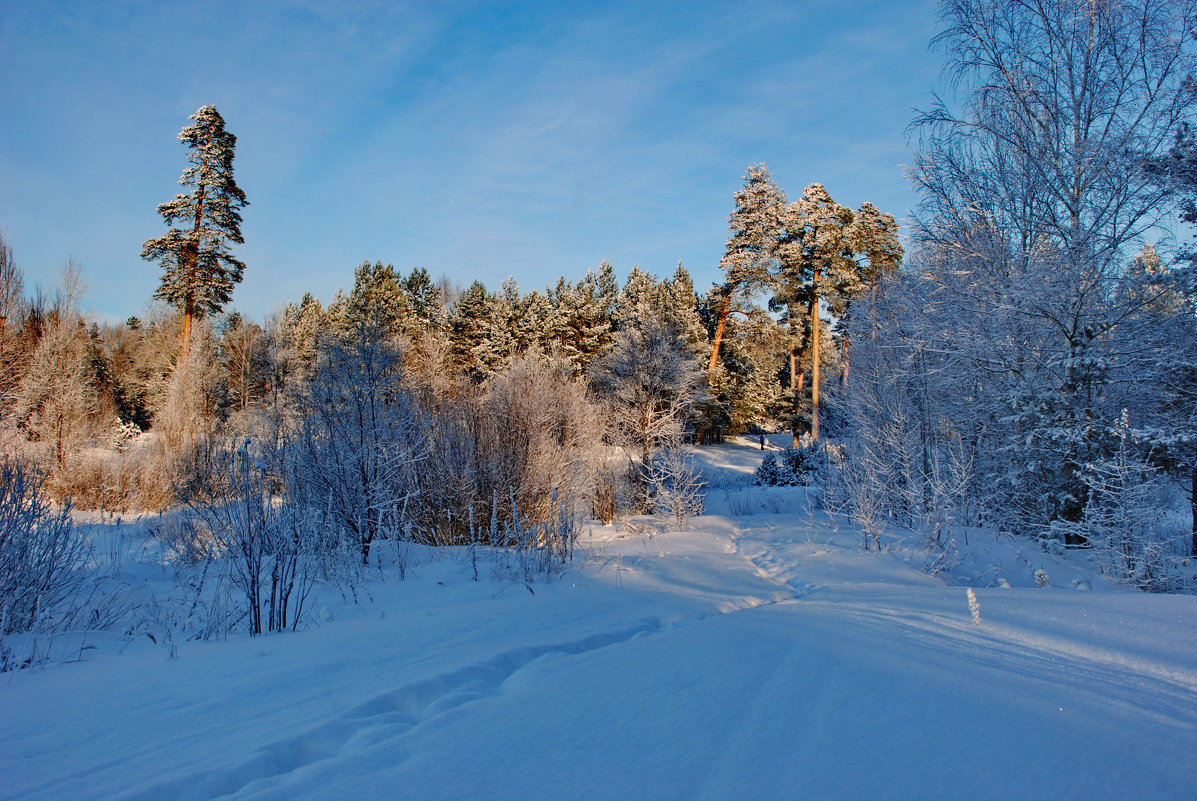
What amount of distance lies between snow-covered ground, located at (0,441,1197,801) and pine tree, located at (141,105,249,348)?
83.1 ft

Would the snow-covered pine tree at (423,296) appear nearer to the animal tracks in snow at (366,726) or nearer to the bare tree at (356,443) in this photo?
the bare tree at (356,443)

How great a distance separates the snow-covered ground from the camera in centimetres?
193

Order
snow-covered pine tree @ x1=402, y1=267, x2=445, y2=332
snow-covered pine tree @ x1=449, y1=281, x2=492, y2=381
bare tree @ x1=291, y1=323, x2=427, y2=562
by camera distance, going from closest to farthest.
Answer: bare tree @ x1=291, y1=323, x2=427, y2=562 < snow-covered pine tree @ x1=449, y1=281, x2=492, y2=381 < snow-covered pine tree @ x1=402, y1=267, x2=445, y2=332

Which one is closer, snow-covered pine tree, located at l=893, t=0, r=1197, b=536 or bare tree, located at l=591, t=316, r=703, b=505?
snow-covered pine tree, located at l=893, t=0, r=1197, b=536

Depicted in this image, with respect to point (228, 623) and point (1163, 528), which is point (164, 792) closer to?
point (228, 623)

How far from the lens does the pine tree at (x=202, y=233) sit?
24.4 metres

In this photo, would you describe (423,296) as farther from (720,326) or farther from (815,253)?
(815,253)

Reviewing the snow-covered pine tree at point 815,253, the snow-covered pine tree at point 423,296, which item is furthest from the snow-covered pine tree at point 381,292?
the snow-covered pine tree at point 815,253

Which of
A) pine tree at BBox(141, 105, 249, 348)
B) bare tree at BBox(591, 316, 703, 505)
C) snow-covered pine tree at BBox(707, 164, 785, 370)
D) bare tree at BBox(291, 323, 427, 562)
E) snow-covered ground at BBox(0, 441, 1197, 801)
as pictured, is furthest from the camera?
snow-covered pine tree at BBox(707, 164, 785, 370)

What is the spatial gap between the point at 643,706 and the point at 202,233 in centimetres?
2932

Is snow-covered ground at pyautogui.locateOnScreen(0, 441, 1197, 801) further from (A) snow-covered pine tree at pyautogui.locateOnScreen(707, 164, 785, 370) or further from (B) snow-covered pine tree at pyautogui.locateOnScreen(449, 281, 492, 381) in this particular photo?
(B) snow-covered pine tree at pyautogui.locateOnScreen(449, 281, 492, 381)

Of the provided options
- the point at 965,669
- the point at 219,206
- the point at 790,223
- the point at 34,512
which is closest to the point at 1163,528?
the point at 965,669

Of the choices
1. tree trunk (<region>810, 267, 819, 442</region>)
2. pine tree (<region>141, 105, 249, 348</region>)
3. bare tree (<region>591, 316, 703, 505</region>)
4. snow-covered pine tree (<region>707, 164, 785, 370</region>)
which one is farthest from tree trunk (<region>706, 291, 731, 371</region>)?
pine tree (<region>141, 105, 249, 348</region>)

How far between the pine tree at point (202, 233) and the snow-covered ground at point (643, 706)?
83.1ft
